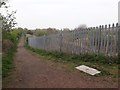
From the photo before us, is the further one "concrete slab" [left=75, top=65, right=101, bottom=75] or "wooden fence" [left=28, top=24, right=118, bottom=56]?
"wooden fence" [left=28, top=24, right=118, bottom=56]

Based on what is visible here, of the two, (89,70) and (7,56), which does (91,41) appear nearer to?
(89,70)

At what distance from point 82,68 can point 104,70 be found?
3.41ft

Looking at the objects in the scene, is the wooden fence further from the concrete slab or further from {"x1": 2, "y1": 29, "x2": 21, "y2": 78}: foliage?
{"x1": 2, "y1": 29, "x2": 21, "y2": 78}: foliage

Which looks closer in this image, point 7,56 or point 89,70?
point 89,70

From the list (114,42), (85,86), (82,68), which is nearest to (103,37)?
(114,42)

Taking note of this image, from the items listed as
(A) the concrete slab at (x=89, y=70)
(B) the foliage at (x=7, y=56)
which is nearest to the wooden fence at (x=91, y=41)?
(A) the concrete slab at (x=89, y=70)

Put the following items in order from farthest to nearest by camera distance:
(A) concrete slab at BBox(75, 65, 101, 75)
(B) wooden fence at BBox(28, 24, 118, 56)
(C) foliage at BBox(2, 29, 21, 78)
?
(B) wooden fence at BBox(28, 24, 118, 56) → (C) foliage at BBox(2, 29, 21, 78) → (A) concrete slab at BBox(75, 65, 101, 75)

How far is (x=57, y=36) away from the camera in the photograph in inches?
746

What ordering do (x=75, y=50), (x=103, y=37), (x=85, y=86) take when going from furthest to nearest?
(x=75, y=50) → (x=103, y=37) → (x=85, y=86)

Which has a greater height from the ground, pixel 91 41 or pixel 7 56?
pixel 91 41

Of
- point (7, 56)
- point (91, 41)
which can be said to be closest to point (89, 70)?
point (91, 41)

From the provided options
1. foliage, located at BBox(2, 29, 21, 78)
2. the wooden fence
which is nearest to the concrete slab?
the wooden fence

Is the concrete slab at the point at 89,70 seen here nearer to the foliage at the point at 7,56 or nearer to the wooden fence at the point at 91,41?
the wooden fence at the point at 91,41

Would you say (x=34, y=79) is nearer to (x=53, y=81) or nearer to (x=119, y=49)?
(x=53, y=81)
